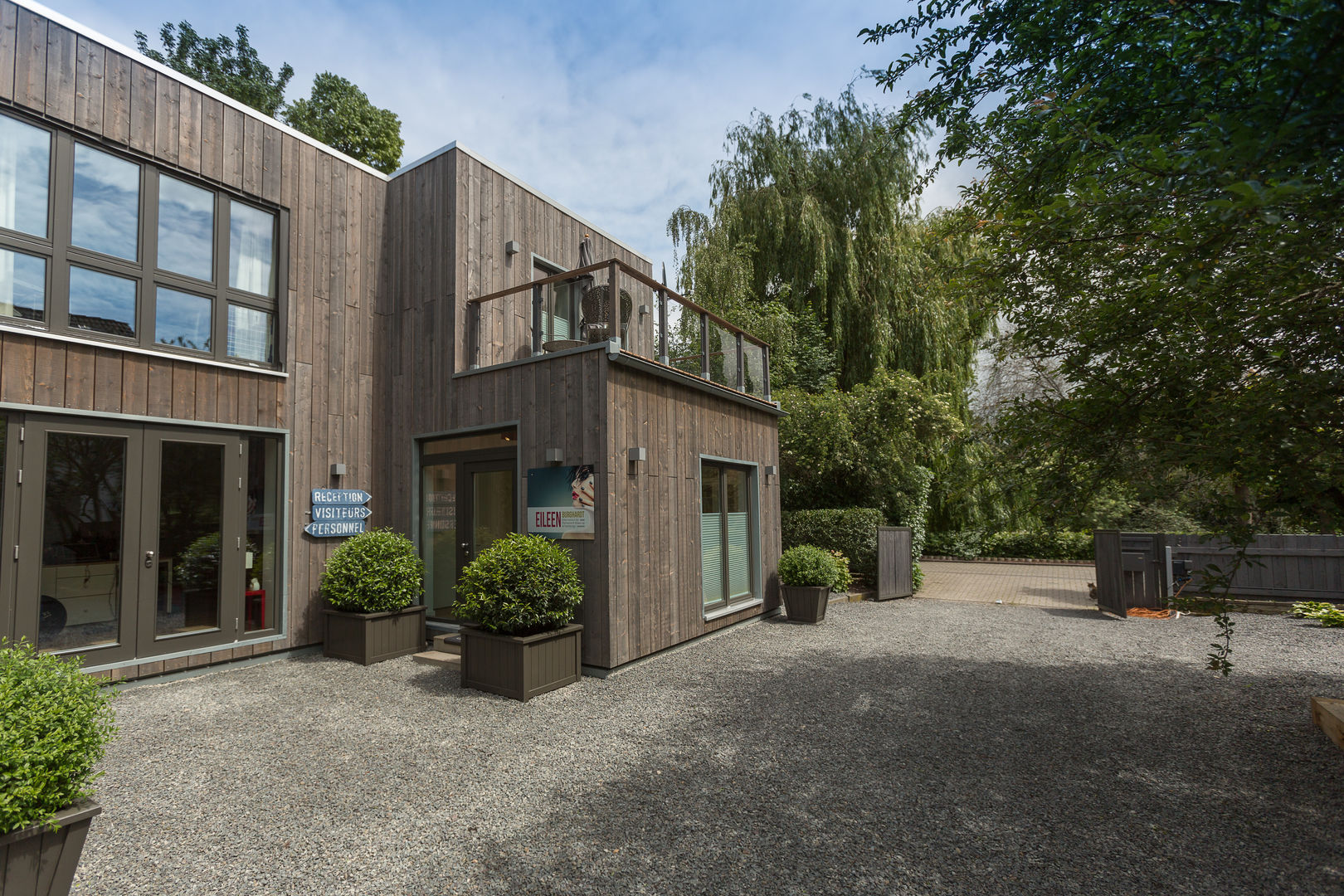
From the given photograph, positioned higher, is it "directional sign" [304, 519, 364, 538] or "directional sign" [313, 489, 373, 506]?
"directional sign" [313, 489, 373, 506]

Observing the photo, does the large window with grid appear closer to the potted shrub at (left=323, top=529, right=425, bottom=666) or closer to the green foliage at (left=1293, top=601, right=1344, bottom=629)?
the potted shrub at (left=323, top=529, right=425, bottom=666)

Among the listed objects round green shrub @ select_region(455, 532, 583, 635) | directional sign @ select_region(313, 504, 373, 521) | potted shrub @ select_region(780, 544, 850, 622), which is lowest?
potted shrub @ select_region(780, 544, 850, 622)

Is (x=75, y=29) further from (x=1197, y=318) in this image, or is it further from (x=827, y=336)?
(x=827, y=336)

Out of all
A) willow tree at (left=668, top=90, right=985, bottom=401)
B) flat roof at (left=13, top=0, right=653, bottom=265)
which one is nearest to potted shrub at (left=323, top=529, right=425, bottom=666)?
flat roof at (left=13, top=0, right=653, bottom=265)

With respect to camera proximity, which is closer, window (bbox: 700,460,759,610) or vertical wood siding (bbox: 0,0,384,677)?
vertical wood siding (bbox: 0,0,384,677)

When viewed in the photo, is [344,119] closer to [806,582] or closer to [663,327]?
[663,327]

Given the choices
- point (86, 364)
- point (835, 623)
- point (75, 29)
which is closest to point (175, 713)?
point (86, 364)

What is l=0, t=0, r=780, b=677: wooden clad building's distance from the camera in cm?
538

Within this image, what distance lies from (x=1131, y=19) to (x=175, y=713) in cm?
775

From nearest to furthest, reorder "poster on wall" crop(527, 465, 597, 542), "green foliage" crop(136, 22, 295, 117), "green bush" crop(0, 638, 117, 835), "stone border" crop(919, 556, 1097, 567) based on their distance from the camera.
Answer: "green bush" crop(0, 638, 117, 835) → "poster on wall" crop(527, 465, 597, 542) → "stone border" crop(919, 556, 1097, 567) → "green foliage" crop(136, 22, 295, 117)

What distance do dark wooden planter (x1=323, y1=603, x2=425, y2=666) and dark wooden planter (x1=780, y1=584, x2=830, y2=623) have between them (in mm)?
4648

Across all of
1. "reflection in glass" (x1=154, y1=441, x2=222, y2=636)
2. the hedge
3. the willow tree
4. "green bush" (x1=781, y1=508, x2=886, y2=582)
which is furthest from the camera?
the hedge

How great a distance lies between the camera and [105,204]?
5805 millimetres

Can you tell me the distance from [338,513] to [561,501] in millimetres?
2858
